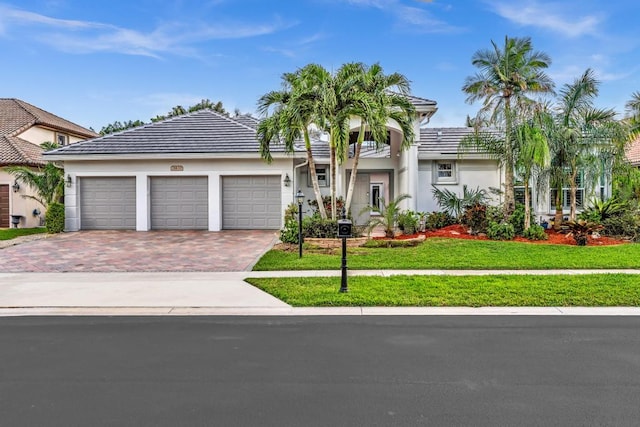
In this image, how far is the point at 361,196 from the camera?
790 inches

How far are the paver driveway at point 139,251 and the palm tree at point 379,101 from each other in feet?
12.7

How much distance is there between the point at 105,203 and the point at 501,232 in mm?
14987

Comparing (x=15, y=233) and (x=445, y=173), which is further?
(x=445, y=173)

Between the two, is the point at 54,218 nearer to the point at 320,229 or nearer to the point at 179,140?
the point at 179,140

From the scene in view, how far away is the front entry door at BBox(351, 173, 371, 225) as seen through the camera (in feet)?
65.4

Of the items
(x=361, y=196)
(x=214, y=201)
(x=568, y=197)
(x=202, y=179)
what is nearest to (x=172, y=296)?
(x=214, y=201)

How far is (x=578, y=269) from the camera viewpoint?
391 inches

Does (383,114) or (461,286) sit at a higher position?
(383,114)

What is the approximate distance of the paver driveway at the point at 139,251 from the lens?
1083 centimetres
